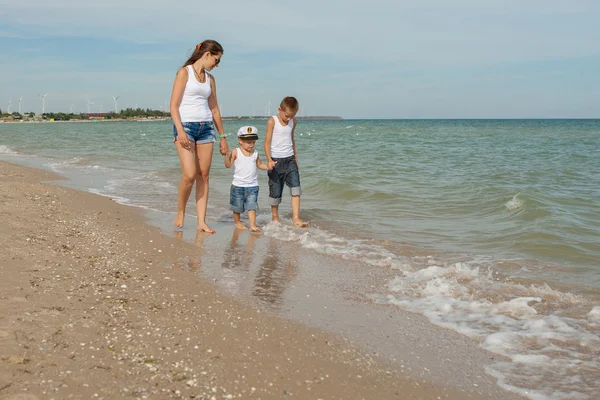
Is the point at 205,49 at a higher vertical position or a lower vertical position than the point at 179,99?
higher

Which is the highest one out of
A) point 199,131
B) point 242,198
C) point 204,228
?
point 199,131

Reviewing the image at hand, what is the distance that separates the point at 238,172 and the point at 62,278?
11.0ft

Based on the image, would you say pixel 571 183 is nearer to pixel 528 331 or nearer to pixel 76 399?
pixel 528 331

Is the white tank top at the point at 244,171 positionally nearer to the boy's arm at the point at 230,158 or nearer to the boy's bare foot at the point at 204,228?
the boy's arm at the point at 230,158

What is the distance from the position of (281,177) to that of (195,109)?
6.47 ft

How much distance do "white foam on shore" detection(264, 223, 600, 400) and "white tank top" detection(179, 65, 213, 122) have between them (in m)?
2.02

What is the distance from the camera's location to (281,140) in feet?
23.6

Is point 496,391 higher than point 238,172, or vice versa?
point 238,172

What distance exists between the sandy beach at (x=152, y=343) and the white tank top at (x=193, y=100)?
1816 mm

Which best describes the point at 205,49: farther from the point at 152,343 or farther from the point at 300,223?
the point at 152,343

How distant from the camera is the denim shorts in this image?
569 centimetres

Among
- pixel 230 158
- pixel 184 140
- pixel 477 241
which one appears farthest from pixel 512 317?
pixel 230 158

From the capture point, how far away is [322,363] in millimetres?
2801

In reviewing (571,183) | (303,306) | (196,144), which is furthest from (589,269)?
(571,183)
